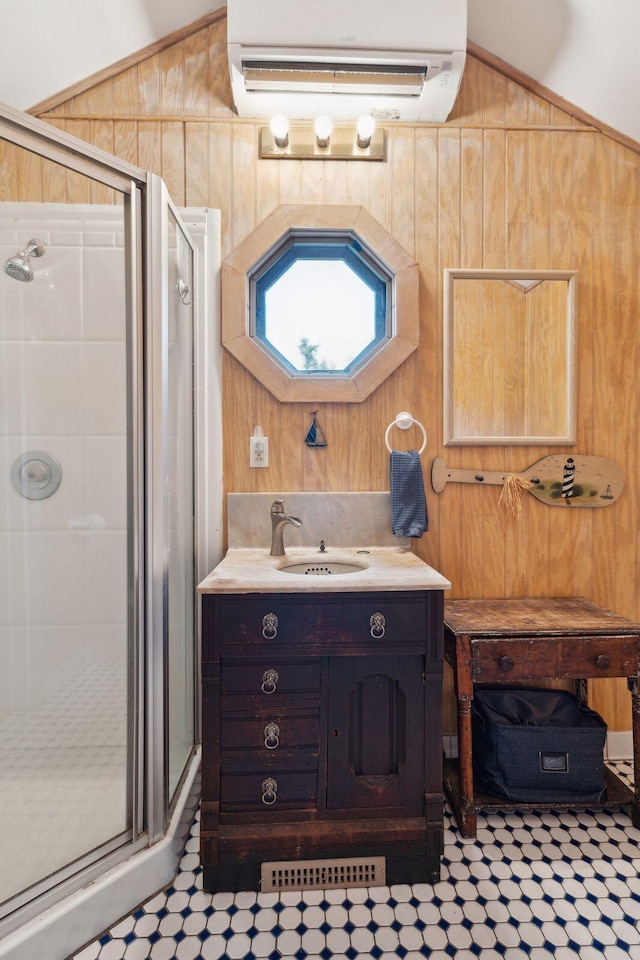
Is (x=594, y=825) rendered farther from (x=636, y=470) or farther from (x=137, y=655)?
(x=137, y=655)

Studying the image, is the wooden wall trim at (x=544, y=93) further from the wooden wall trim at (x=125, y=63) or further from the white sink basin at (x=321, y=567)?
the white sink basin at (x=321, y=567)

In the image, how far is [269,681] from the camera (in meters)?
1.40

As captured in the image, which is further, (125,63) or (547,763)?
(125,63)

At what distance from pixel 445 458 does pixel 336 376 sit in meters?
0.52

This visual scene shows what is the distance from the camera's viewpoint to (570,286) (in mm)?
1942

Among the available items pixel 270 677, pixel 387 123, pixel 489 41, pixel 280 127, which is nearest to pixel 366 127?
pixel 387 123

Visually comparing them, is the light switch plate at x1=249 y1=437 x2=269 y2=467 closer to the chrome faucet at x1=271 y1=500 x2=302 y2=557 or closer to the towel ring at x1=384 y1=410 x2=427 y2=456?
the chrome faucet at x1=271 y1=500 x2=302 y2=557

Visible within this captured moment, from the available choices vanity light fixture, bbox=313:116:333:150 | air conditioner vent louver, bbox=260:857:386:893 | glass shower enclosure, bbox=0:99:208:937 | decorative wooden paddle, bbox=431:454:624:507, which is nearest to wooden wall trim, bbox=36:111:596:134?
vanity light fixture, bbox=313:116:333:150

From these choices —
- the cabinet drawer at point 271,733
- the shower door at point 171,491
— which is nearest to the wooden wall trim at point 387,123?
the shower door at point 171,491

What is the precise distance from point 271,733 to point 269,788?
145 millimetres

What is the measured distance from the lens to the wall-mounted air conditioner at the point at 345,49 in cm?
163

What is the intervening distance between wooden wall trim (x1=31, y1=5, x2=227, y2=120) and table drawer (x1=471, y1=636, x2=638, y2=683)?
2293mm

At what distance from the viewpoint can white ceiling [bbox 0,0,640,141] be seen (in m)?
1.65

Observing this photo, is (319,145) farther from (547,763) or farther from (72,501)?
(547,763)
